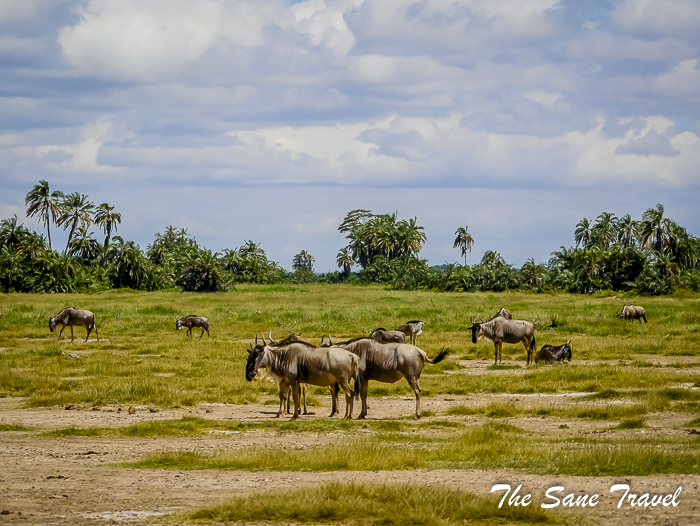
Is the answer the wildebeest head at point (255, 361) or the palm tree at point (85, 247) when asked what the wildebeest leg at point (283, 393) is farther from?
the palm tree at point (85, 247)

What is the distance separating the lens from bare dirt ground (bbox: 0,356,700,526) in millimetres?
8156

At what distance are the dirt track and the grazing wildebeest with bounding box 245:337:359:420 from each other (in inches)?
69.1

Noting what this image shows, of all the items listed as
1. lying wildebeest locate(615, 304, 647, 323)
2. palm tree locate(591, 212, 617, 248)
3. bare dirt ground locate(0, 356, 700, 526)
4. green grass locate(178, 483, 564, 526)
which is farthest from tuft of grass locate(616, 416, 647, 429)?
palm tree locate(591, 212, 617, 248)

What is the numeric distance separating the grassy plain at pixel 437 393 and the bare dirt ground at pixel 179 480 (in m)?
0.34

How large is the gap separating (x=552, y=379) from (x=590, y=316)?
22013 millimetres

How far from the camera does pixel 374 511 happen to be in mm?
8148

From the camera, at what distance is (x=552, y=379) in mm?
20969

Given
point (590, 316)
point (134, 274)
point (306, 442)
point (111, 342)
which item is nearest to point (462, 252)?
point (134, 274)

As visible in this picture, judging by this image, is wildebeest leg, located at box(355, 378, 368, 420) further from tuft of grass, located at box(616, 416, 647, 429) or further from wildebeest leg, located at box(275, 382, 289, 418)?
tuft of grass, located at box(616, 416, 647, 429)

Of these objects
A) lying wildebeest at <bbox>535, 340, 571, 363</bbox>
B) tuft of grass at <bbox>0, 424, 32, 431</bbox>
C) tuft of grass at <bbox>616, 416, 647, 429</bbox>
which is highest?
lying wildebeest at <bbox>535, 340, 571, 363</bbox>

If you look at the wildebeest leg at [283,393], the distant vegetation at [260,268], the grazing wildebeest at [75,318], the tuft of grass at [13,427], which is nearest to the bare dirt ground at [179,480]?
the tuft of grass at [13,427]

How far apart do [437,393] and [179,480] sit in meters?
10.6

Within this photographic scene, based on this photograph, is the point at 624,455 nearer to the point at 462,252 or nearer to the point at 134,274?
the point at 134,274

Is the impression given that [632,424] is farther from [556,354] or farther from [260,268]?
[260,268]
